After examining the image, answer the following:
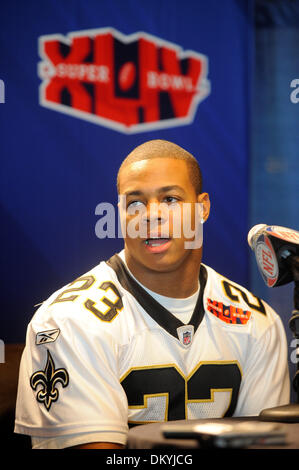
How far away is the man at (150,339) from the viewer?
1543 millimetres

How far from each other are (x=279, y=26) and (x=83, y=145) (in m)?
1.31

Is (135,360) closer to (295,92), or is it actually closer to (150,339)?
(150,339)

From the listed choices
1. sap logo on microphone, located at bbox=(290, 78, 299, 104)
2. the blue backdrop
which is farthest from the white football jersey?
sap logo on microphone, located at bbox=(290, 78, 299, 104)

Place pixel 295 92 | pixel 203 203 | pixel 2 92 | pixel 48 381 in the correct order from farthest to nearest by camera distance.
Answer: pixel 295 92 → pixel 2 92 → pixel 203 203 → pixel 48 381

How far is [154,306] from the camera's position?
1.76m

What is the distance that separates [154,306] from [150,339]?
0.11 m

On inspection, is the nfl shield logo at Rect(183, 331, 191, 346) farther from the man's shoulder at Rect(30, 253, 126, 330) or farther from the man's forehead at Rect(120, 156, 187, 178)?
the man's forehead at Rect(120, 156, 187, 178)

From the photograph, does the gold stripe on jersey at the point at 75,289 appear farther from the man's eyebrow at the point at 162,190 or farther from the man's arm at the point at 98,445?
the man's arm at the point at 98,445

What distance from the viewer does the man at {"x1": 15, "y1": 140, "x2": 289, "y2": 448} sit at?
154 centimetres

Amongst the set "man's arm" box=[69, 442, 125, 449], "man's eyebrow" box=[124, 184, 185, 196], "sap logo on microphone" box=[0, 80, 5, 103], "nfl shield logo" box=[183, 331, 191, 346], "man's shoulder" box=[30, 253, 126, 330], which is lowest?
"man's arm" box=[69, 442, 125, 449]

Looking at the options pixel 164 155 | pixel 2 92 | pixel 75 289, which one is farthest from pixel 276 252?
pixel 2 92

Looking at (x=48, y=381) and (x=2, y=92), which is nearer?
(x=48, y=381)

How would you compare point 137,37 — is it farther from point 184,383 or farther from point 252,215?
point 184,383

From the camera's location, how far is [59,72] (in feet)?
10.7
